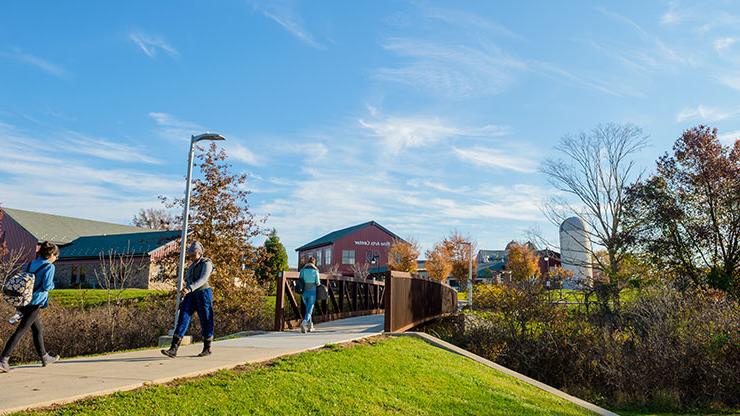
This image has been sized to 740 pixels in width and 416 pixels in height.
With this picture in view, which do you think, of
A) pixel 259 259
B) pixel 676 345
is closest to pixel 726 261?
pixel 676 345

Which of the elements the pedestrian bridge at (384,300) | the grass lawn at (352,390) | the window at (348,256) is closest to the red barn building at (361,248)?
the window at (348,256)

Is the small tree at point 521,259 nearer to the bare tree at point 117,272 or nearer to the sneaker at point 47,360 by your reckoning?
the bare tree at point 117,272

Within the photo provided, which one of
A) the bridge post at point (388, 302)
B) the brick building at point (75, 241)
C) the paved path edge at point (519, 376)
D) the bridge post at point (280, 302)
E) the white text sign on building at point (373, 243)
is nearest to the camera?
the paved path edge at point (519, 376)

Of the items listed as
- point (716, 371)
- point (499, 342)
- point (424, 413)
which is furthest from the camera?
point (499, 342)

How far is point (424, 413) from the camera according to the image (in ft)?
21.4

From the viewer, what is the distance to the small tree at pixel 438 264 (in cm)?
4903

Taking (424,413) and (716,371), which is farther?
(716,371)

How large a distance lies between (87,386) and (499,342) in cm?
1257

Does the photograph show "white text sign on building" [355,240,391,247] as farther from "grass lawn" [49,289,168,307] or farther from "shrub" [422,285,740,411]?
"shrub" [422,285,740,411]

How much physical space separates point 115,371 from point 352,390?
9.21 ft

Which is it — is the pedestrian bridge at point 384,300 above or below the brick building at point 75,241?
below

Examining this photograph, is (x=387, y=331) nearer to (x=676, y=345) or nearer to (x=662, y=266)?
(x=676, y=345)

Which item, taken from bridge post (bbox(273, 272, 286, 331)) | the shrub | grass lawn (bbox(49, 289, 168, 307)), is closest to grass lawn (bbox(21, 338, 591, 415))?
bridge post (bbox(273, 272, 286, 331))

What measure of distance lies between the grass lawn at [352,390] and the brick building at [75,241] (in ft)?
109
